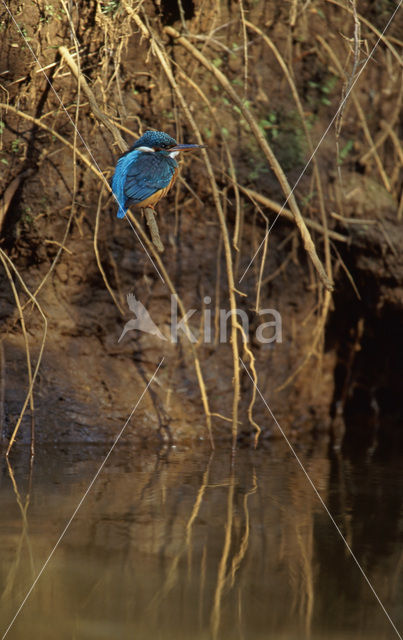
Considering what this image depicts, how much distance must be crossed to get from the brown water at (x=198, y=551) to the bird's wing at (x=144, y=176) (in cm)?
117

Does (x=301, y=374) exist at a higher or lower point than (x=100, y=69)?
lower

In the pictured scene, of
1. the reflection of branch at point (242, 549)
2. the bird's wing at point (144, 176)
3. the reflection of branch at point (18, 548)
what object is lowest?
the reflection of branch at point (242, 549)

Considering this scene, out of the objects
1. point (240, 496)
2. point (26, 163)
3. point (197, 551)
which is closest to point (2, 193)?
point (26, 163)

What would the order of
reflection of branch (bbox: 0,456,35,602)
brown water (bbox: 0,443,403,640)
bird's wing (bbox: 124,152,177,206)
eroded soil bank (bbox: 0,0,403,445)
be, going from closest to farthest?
brown water (bbox: 0,443,403,640) → reflection of branch (bbox: 0,456,35,602) → bird's wing (bbox: 124,152,177,206) → eroded soil bank (bbox: 0,0,403,445)

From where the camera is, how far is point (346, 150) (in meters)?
4.32

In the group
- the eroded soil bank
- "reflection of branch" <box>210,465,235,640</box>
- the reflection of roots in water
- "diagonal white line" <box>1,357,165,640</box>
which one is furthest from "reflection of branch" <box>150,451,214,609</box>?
the eroded soil bank

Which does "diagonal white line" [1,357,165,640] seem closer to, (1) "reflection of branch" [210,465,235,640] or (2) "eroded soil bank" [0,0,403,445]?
(2) "eroded soil bank" [0,0,403,445]

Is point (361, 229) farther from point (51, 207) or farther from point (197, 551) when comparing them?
point (197, 551)

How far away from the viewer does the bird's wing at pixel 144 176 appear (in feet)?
8.41

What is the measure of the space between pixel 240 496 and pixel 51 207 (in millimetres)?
1923

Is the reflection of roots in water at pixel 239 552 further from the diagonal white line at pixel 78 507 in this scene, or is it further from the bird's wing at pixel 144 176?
the bird's wing at pixel 144 176

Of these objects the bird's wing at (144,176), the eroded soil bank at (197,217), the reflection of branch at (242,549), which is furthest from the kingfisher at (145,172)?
the reflection of branch at (242,549)

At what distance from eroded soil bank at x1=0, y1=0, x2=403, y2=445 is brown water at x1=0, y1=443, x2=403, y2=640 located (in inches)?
28.4

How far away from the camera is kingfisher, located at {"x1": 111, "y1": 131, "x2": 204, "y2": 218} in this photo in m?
2.56
